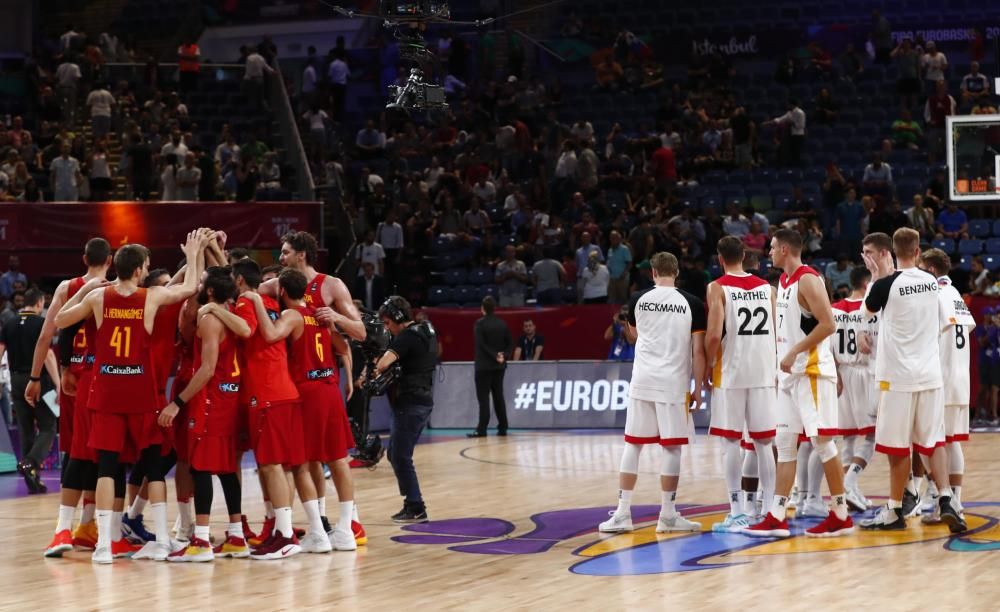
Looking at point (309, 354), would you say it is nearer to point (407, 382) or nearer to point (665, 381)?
point (407, 382)

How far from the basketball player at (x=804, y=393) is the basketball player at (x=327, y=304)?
2832 millimetres

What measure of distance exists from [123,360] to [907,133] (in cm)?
1907

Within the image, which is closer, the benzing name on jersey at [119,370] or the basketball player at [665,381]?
the benzing name on jersey at [119,370]

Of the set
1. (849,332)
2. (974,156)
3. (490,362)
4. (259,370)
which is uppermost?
(974,156)

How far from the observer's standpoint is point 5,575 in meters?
8.95

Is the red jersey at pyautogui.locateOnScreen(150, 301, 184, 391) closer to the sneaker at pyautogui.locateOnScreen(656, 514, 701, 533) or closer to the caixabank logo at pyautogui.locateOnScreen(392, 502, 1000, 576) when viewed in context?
the caixabank logo at pyautogui.locateOnScreen(392, 502, 1000, 576)

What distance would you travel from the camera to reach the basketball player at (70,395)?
31.3 ft

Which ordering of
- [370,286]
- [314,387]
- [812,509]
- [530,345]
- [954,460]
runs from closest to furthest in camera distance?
[314,387] → [954,460] → [812,509] → [530,345] → [370,286]

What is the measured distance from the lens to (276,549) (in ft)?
30.8

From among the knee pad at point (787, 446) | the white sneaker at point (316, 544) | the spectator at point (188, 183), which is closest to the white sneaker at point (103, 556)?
the white sneaker at point (316, 544)

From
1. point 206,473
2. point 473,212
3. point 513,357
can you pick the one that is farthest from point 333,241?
point 206,473

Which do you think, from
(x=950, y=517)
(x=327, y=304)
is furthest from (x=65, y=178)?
(x=950, y=517)

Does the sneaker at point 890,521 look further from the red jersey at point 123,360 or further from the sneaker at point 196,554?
the red jersey at point 123,360

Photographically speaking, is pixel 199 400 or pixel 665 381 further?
pixel 665 381
